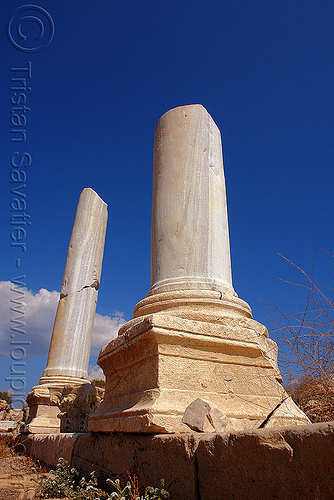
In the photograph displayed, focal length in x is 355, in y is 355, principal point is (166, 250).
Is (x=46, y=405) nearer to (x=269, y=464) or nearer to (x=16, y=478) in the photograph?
(x=16, y=478)

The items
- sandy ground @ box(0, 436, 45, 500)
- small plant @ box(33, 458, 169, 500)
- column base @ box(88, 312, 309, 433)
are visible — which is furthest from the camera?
sandy ground @ box(0, 436, 45, 500)

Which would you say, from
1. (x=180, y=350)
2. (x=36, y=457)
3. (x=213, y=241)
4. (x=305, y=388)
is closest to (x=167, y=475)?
(x=180, y=350)

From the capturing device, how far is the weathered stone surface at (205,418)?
8.00 ft

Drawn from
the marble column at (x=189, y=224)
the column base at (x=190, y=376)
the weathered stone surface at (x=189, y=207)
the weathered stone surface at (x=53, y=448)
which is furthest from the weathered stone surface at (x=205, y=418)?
the weathered stone surface at (x=53, y=448)

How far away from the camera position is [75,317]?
→ 9.76 m

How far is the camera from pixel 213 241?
427 cm

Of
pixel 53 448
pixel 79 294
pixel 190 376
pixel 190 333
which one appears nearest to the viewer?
pixel 190 376

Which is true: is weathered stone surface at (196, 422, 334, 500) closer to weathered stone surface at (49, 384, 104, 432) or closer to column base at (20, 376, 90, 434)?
weathered stone surface at (49, 384, 104, 432)

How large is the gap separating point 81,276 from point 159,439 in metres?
8.20

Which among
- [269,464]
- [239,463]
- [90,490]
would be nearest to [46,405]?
[90,490]

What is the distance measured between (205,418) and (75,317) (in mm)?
7855

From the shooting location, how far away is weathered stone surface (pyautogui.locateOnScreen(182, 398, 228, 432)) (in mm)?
2438

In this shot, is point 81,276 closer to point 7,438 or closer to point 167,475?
point 7,438

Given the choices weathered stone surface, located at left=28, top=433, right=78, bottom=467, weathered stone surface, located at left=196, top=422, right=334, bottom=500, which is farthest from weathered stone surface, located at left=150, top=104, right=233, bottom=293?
weathered stone surface, located at left=28, top=433, right=78, bottom=467
